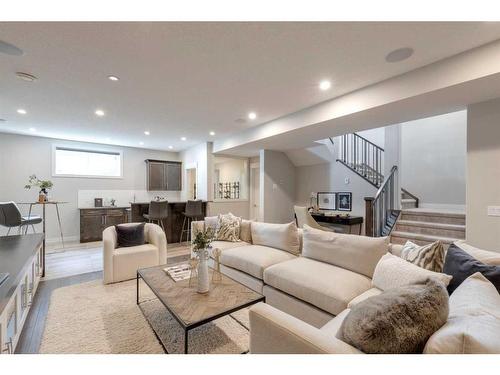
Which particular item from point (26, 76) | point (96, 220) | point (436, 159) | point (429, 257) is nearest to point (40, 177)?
point (96, 220)

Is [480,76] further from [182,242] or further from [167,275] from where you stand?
[182,242]

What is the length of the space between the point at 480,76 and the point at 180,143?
236 inches

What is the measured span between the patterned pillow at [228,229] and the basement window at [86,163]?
4.66m

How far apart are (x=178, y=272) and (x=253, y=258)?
0.85 metres

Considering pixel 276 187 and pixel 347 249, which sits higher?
pixel 276 187

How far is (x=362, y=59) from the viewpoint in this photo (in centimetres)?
231

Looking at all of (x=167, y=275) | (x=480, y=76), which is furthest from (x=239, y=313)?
(x=480, y=76)

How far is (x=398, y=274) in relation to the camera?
5.41 feet

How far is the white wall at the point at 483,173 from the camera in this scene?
2539mm

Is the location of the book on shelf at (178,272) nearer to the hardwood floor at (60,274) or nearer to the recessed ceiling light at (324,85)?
the hardwood floor at (60,274)

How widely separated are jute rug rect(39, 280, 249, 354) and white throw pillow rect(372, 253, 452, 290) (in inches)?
47.7

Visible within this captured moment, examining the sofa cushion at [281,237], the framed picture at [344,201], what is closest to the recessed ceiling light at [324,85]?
the sofa cushion at [281,237]

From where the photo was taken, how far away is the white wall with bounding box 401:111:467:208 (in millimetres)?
5246

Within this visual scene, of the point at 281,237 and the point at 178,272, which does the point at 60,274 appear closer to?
the point at 178,272
